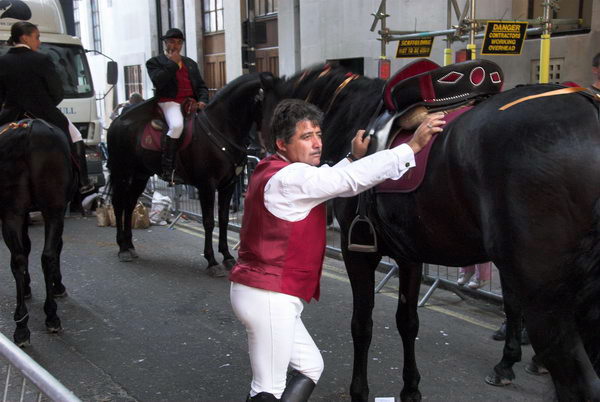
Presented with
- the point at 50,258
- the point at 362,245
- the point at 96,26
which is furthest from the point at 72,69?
the point at 96,26

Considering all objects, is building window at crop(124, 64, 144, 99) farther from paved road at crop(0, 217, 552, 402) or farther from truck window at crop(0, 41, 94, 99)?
paved road at crop(0, 217, 552, 402)

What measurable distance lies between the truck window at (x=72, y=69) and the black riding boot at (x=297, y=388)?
972 cm

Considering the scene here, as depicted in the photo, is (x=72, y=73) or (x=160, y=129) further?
(x=72, y=73)

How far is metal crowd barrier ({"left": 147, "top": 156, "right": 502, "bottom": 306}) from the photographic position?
627cm

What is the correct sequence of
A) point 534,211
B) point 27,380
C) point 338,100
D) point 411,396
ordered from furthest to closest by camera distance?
point 338,100, point 411,396, point 534,211, point 27,380

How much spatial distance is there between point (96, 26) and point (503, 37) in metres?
24.2

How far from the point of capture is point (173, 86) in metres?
7.56

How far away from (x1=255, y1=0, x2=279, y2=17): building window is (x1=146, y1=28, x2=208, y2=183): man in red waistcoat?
9454mm

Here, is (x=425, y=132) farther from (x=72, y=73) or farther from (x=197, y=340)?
(x=72, y=73)

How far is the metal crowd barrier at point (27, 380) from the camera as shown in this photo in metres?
1.92

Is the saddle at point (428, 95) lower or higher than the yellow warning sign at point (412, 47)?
lower

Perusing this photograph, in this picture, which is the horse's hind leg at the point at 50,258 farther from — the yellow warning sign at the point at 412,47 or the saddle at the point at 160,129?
the yellow warning sign at the point at 412,47

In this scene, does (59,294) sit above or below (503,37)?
below

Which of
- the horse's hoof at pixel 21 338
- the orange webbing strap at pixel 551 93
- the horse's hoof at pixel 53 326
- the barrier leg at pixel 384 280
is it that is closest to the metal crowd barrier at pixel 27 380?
the orange webbing strap at pixel 551 93
